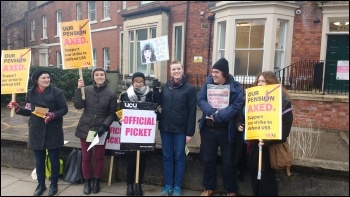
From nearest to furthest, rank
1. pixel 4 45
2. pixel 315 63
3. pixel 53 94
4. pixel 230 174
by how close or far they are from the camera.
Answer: pixel 230 174
pixel 53 94
pixel 315 63
pixel 4 45

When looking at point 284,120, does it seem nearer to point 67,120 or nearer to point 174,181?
point 174,181

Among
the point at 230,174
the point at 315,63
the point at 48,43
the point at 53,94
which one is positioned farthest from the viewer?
the point at 48,43

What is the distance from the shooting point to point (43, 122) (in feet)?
12.8

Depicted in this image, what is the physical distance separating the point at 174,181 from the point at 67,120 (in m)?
5.50

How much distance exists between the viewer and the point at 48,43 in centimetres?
2158

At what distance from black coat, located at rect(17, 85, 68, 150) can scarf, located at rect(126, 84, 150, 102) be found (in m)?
0.96

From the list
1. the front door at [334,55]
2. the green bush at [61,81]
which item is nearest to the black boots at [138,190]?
the green bush at [61,81]

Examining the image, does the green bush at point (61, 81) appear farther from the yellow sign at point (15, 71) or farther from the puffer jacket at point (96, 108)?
the puffer jacket at point (96, 108)

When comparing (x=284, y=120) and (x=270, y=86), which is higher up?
(x=270, y=86)

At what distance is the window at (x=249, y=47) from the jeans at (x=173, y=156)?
699 centimetres

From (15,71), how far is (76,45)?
940 mm

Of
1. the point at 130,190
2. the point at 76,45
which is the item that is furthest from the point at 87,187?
the point at 76,45

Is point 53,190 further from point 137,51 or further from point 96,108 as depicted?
point 137,51

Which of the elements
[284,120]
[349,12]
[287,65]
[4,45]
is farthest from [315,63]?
[4,45]
